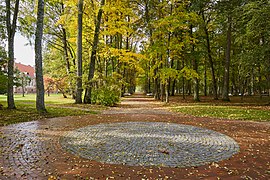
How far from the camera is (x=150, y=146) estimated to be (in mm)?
5547

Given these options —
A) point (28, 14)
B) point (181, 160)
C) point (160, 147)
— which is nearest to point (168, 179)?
point (181, 160)

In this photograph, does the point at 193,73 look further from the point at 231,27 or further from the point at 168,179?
the point at 168,179

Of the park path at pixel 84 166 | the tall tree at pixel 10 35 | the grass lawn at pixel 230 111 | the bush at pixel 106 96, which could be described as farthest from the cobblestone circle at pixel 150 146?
the bush at pixel 106 96

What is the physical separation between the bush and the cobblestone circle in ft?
30.0

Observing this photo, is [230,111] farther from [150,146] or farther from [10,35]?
→ [10,35]

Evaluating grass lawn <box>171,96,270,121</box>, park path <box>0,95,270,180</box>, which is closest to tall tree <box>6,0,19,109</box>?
park path <box>0,95,270,180</box>

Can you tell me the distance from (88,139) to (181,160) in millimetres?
2782

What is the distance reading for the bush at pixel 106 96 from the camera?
16.7m

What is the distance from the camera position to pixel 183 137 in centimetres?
663

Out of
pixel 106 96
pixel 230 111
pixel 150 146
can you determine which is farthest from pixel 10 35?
pixel 230 111

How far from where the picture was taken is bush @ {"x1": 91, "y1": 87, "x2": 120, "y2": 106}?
54.7 feet

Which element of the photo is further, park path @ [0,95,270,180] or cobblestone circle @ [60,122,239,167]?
cobblestone circle @ [60,122,239,167]

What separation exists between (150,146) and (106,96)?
37.6 ft

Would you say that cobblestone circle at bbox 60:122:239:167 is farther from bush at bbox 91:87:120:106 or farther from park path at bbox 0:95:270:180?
bush at bbox 91:87:120:106
